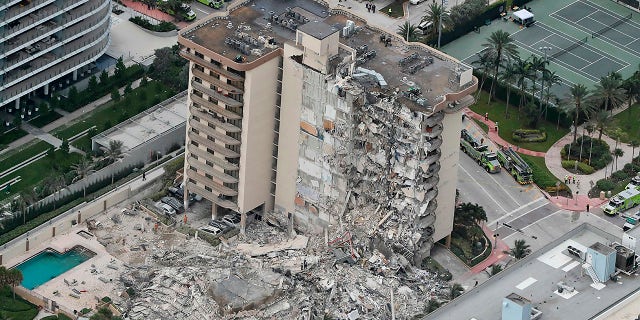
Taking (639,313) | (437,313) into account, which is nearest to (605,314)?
(639,313)

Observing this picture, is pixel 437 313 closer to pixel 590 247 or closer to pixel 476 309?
pixel 476 309

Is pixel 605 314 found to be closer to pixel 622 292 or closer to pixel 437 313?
pixel 622 292

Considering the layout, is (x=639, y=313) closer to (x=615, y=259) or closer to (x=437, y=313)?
(x=615, y=259)

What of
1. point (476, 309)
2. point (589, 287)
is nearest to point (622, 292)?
point (589, 287)

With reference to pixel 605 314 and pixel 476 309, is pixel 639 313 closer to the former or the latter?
pixel 605 314

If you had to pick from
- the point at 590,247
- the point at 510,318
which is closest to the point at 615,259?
the point at 590,247
